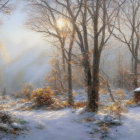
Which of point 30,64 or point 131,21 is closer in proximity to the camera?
point 131,21

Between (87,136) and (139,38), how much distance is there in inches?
442

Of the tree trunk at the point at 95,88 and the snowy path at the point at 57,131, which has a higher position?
the tree trunk at the point at 95,88

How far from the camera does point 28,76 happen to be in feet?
264

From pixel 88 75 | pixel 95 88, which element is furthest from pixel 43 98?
→ pixel 95 88

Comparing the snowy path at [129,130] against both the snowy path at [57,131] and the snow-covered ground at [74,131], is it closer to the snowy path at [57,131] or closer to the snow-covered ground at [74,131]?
the snow-covered ground at [74,131]

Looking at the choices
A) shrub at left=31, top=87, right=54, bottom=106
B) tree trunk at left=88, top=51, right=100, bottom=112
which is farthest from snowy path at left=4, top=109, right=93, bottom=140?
shrub at left=31, top=87, right=54, bottom=106

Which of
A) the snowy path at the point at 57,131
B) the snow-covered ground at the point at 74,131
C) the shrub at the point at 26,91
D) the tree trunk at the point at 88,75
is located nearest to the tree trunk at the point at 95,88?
the tree trunk at the point at 88,75

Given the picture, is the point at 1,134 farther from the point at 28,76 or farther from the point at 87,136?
the point at 28,76

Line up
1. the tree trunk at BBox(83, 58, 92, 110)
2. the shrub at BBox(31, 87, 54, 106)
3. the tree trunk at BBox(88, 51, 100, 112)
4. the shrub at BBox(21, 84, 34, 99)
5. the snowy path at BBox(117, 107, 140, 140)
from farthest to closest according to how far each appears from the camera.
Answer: the shrub at BBox(21, 84, 34, 99)
the shrub at BBox(31, 87, 54, 106)
the tree trunk at BBox(83, 58, 92, 110)
the tree trunk at BBox(88, 51, 100, 112)
the snowy path at BBox(117, 107, 140, 140)

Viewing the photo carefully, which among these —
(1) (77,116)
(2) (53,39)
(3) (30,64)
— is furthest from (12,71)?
(1) (77,116)

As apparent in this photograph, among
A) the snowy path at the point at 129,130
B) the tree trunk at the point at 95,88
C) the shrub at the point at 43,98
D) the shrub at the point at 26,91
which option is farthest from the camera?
the shrub at the point at 26,91

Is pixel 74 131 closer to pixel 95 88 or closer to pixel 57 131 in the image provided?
pixel 57 131

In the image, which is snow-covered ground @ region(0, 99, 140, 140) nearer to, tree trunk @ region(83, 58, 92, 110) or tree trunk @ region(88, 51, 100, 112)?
tree trunk @ region(88, 51, 100, 112)

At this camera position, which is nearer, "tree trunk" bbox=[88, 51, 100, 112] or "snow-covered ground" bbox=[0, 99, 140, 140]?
"snow-covered ground" bbox=[0, 99, 140, 140]
